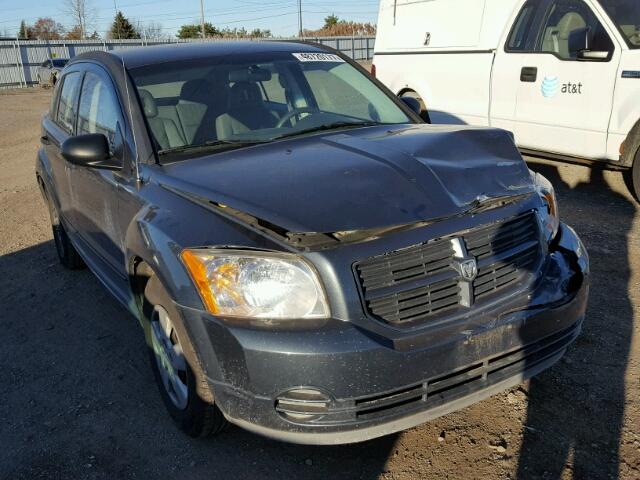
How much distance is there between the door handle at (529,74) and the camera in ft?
21.1

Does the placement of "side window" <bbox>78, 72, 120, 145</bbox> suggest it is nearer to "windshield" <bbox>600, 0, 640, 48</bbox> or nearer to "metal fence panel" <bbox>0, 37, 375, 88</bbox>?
"windshield" <bbox>600, 0, 640, 48</bbox>

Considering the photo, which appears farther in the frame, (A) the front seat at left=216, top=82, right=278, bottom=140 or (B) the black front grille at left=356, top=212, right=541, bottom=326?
(A) the front seat at left=216, top=82, right=278, bottom=140

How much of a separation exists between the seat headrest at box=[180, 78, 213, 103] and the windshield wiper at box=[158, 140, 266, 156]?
0.35 m

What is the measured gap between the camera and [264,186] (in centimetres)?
262

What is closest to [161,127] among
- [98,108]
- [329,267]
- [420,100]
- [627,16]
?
[98,108]

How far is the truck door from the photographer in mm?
5867

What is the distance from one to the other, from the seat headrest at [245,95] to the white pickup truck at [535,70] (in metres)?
3.75

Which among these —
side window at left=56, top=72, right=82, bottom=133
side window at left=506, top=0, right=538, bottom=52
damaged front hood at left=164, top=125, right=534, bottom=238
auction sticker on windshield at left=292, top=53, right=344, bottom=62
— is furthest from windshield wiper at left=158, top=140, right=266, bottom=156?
side window at left=506, top=0, right=538, bottom=52

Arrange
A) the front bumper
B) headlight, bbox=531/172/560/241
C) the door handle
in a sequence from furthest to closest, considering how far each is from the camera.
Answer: the door handle
headlight, bbox=531/172/560/241
the front bumper

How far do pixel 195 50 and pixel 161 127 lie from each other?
805mm

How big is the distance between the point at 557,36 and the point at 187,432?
5.55 metres

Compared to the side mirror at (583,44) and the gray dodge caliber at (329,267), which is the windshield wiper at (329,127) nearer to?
the gray dodge caliber at (329,267)

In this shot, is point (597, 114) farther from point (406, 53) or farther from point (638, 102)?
point (406, 53)

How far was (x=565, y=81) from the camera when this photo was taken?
6.16m
